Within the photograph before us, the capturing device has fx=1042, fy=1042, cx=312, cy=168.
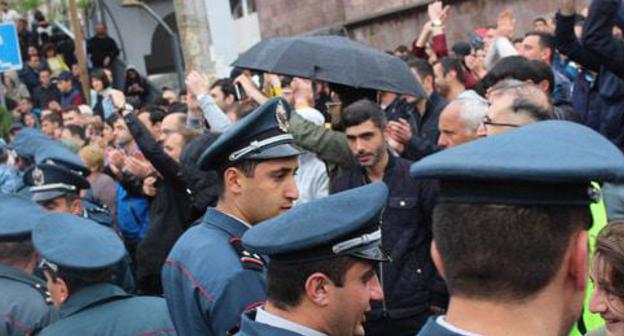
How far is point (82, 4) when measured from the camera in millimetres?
26578

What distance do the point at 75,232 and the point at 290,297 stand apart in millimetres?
1704

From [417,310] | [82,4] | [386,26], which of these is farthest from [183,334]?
[82,4]

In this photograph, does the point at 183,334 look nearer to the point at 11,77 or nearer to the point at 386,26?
the point at 386,26

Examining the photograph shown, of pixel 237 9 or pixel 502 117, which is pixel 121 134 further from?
pixel 237 9

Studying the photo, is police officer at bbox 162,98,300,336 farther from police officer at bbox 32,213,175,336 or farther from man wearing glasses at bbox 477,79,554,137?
man wearing glasses at bbox 477,79,554,137

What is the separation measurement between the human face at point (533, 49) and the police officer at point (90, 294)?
4357 millimetres

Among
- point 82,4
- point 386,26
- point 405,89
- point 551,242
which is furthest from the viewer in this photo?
point 82,4

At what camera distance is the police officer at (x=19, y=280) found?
4844 millimetres

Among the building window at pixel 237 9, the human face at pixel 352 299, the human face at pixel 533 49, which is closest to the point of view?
the human face at pixel 352 299

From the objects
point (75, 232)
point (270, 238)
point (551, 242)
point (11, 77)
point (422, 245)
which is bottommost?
point (11, 77)

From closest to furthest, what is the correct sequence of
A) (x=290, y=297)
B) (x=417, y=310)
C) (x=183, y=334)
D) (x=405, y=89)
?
(x=290, y=297), (x=183, y=334), (x=417, y=310), (x=405, y=89)

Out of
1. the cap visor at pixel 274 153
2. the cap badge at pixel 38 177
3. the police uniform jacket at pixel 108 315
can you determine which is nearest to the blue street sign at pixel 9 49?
the cap badge at pixel 38 177

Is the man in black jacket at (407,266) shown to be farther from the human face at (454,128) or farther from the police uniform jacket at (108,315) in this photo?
the police uniform jacket at (108,315)

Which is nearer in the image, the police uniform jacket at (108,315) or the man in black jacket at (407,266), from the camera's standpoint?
the police uniform jacket at (108,315)
